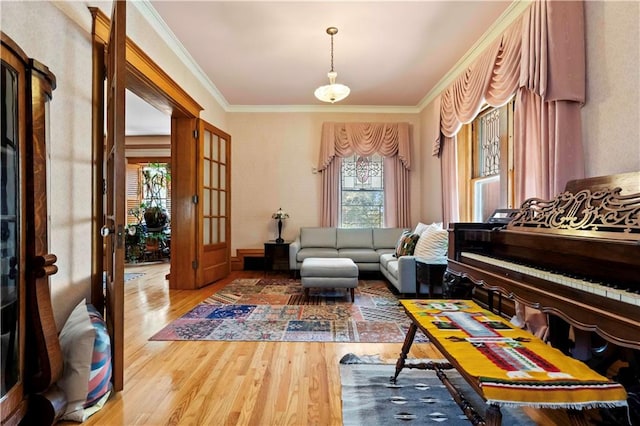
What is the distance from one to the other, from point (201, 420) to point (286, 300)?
202 centimetres

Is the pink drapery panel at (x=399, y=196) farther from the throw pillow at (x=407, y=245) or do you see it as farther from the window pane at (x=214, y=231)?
the window pane at (x=214, y=231)

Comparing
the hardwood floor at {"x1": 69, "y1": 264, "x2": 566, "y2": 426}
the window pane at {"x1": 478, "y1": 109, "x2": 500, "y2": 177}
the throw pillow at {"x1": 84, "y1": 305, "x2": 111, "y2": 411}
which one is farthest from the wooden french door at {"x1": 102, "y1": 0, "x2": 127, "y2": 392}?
the window pane at {"x1": 478, "y1": 109, "x2": 500, "y2": 177}

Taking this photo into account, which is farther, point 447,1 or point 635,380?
point 447,1

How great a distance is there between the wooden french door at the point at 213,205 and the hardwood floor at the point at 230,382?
1.58 m

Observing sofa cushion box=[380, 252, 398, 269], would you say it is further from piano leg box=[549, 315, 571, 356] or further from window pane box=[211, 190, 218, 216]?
window pane box=[211, 190, 218, 216]

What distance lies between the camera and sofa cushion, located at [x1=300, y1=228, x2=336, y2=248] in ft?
16.5

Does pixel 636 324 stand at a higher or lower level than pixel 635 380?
higher

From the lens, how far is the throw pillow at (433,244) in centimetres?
334

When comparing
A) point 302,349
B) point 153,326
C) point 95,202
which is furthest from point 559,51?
point 153,326

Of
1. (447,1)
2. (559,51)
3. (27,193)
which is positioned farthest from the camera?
(447,1)

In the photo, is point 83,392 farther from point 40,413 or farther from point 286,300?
point 286,300

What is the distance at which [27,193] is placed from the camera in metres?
1.32

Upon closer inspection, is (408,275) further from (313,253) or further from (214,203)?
(214,203)

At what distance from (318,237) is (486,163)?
265 centimetres
